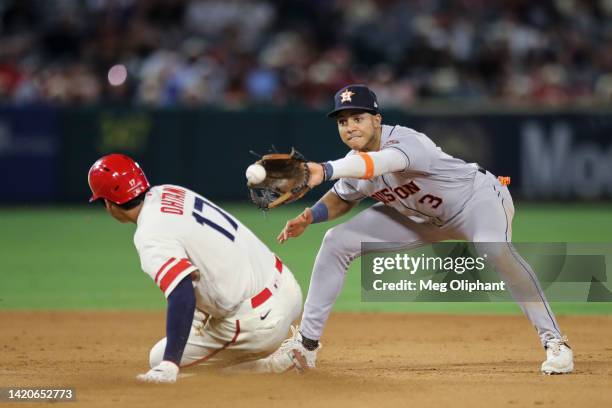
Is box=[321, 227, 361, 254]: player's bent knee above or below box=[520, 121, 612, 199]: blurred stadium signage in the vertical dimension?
above

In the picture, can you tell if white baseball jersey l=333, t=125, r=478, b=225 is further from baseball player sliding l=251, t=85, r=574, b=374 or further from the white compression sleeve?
the white compression sleeve

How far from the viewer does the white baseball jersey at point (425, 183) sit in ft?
20.0

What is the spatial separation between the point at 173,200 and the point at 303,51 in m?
13.1

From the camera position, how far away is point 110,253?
485 inches

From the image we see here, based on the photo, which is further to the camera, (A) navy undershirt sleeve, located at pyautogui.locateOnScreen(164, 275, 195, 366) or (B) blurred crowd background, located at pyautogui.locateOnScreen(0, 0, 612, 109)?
(B) blurred crowd background, located at pyautogui.locateOnScreen(0, 0, 612, 109)

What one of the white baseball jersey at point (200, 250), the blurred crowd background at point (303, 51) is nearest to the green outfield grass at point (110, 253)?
the blurred crowd background at point (303, 51)

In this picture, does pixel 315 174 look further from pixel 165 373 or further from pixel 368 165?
pixel 165 373

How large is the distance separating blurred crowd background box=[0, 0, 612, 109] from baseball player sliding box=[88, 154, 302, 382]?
11.7 meters

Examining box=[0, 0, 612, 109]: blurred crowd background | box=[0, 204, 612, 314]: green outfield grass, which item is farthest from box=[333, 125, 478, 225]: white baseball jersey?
box=[0, 0, 612, 109]: blurred crowd background

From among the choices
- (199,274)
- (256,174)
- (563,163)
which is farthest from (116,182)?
(563,163)

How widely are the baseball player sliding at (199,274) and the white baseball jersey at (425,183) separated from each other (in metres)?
0.85

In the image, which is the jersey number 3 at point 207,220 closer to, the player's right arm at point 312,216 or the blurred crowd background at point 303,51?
the player's right arm at point 312,216

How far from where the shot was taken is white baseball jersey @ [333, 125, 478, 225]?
6.10 metres

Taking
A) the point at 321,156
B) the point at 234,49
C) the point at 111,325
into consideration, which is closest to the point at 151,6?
the point at 234,49
